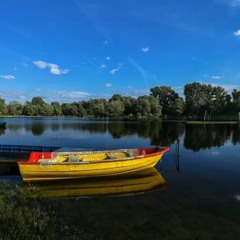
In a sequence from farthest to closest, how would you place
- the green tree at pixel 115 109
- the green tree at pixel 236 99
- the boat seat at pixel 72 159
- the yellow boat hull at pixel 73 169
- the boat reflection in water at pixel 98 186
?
the green tree at pixel 115 109 → the green tree at pixel 236 99 → the boat seat at pixel 72 159 → the yellow boat hull at pixel 73 169 → the boat reflection in water at pixel 98 186

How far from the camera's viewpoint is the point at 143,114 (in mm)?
177625

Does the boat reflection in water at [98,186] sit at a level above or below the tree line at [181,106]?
below

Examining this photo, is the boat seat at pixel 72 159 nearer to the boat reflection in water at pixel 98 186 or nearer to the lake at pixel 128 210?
the boat reflection in water at pixel 98 186

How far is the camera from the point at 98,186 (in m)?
20.5

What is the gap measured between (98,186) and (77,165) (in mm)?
2219

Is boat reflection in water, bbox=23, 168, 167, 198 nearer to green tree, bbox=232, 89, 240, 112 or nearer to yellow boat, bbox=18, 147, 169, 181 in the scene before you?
yellow boat, bbox=18, 147, 169, 181

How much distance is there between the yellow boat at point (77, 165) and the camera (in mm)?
20953

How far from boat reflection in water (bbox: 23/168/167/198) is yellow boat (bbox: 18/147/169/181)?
0.43 meters

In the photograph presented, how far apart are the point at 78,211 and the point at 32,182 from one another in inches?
285

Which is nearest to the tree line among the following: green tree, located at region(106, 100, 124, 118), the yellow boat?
green tree, located at region(106, 100, 124, 118)

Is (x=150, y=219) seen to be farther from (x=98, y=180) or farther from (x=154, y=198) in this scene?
(x=98, y=180)

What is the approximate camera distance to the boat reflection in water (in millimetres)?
18531

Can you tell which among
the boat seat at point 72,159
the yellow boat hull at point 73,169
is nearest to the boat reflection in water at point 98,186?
the yellow boat hull at point 73,169

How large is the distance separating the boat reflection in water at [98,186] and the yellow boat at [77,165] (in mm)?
435
